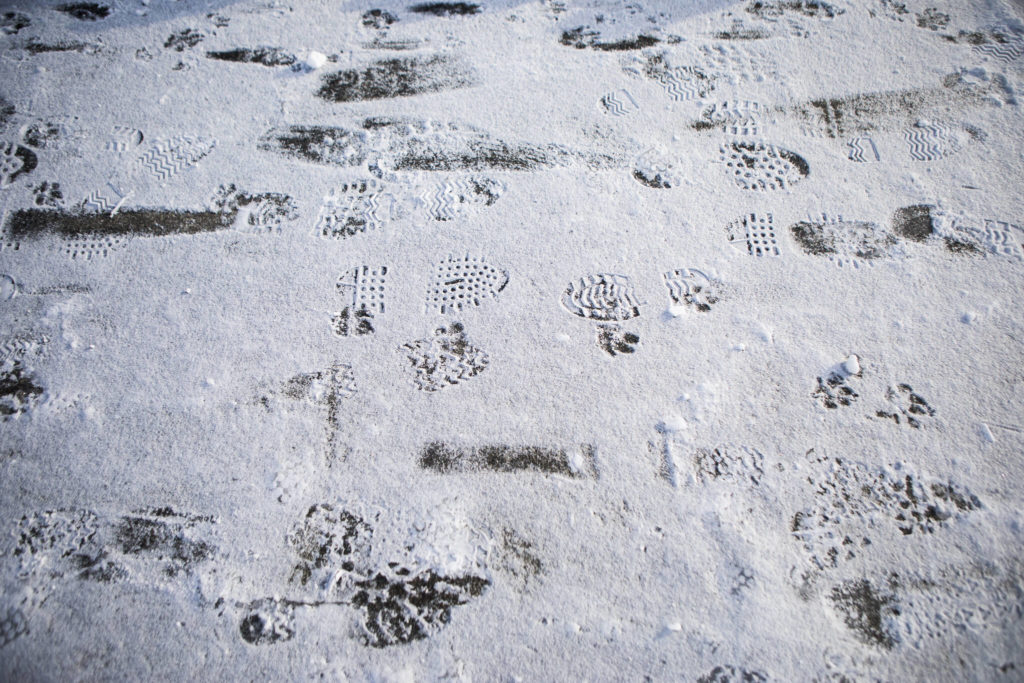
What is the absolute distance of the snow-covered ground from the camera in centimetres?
133

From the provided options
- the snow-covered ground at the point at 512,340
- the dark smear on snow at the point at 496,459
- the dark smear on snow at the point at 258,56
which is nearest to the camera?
the snow-covered ground at the point at 512,340

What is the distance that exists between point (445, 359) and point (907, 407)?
1.29m

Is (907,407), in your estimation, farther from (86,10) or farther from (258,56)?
(86,10)

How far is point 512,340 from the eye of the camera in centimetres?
169

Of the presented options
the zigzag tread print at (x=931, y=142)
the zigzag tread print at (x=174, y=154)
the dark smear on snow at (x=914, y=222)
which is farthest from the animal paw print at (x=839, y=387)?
the zigzag tread print at (x=174, y=154)

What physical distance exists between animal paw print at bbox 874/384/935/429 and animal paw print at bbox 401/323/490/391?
3.69 ft

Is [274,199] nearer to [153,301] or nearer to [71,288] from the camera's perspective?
[153,301]

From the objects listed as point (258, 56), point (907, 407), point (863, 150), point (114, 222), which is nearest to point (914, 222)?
point (863, 150)

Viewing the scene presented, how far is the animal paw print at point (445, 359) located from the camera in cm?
164

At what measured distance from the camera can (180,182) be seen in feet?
6.57

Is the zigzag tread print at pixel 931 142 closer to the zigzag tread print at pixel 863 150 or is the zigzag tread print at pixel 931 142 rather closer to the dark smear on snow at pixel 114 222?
the zigzag tread print at pixel 863 150

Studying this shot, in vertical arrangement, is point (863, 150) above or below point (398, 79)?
below

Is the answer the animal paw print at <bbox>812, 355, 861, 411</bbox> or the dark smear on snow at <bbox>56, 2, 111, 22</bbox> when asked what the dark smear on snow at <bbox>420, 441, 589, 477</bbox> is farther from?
the dark smear on snow at <bbox>56, 2, 111, 22</bbox>

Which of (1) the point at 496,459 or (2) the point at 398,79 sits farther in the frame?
(2) the point at 398,79
